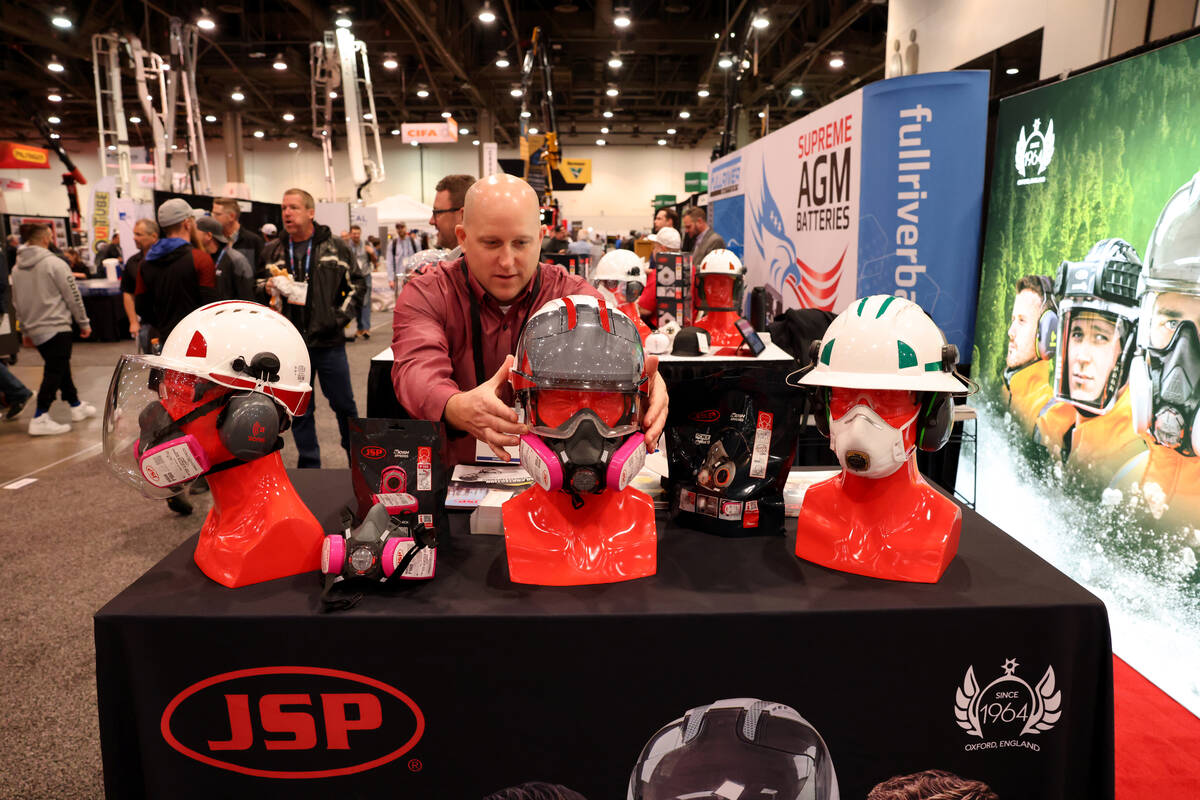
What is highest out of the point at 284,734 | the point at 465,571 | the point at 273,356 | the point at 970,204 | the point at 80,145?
the point at 80,145

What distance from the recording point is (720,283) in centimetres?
465

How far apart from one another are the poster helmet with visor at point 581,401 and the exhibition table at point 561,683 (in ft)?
0.87

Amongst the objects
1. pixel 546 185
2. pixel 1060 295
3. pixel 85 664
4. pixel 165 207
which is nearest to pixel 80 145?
pixel 546 185

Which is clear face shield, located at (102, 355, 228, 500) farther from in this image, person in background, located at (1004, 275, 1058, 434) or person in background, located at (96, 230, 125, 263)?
person in background, located at (96, 230, 125, 263)

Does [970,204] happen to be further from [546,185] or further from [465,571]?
[546,185]

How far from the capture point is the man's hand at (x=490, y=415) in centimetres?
153

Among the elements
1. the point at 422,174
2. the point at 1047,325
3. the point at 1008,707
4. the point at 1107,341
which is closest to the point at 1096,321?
the point at 1107,341

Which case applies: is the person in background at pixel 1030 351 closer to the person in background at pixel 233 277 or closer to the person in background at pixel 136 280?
the person in background at pixel 233 277

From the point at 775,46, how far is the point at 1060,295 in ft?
54.1

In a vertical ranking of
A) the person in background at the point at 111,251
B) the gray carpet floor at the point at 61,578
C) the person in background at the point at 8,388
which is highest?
the person in background at the point at 111,251

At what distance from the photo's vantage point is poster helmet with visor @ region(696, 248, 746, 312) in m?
4.60

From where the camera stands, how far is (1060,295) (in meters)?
3.36

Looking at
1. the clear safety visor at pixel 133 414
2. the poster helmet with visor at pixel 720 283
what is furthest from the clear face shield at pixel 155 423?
the poster helmet with visor at pixel 720 283

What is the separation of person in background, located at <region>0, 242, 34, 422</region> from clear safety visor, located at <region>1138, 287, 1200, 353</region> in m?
8.53
